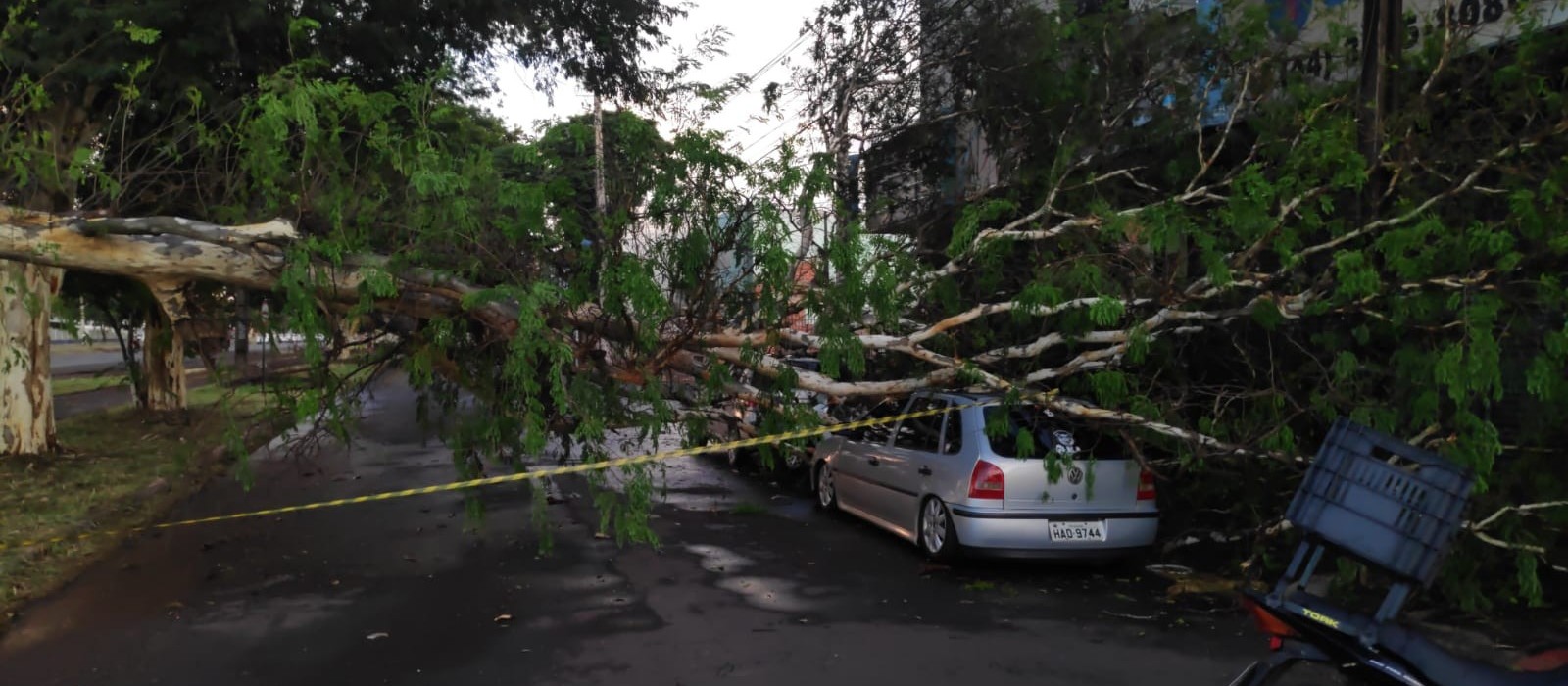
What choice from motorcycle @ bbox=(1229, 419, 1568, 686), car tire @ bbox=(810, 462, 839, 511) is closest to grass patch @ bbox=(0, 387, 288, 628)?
car tire @ bbox=(810, 462, 839, 511)

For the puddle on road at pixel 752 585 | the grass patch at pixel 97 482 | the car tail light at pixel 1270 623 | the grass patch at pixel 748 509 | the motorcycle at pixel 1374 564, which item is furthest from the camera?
the grass patch at pixel 748 509

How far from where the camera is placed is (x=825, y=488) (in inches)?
436

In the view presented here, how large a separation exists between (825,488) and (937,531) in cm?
270

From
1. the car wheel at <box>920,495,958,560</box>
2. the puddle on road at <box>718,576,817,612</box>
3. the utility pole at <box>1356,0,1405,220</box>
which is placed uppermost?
the utility pole at <box>1356,0,1405,220</box>

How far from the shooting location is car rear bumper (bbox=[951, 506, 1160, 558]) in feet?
26.1

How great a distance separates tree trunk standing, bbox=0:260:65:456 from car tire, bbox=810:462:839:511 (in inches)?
366

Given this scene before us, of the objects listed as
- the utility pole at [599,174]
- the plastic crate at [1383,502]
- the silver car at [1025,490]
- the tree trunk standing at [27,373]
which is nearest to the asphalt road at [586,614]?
the silver car at [1025,490]

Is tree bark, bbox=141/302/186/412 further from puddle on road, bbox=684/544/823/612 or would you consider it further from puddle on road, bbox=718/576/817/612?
puddle on road, bbox=718/576/817/612

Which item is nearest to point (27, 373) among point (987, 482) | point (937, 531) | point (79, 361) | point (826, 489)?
point (826, 489)

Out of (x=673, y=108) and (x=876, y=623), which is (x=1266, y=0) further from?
(x=876, y=623)

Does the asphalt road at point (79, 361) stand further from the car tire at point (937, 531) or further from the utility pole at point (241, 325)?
the car tire at point (937, 531)

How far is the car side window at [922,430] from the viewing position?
8766mm

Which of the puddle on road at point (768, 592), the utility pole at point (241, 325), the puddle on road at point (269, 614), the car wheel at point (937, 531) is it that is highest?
the utility pole at point (241, 325)

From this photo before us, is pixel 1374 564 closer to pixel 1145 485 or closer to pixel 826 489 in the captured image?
pixel 1145 485
